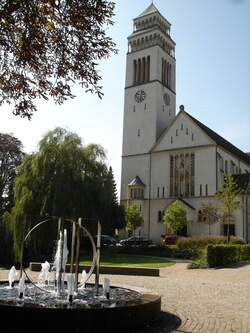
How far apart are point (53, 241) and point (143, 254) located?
12.2 m

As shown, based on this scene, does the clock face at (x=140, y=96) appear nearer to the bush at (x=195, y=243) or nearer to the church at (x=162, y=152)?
the church at (x=162, y=152)

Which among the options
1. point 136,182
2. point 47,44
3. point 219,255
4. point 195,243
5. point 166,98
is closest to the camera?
point 47,44

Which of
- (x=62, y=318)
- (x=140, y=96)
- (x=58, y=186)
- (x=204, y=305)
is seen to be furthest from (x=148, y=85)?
(x=62, y=318)

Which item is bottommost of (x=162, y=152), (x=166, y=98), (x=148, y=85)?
(x=162, y=152)

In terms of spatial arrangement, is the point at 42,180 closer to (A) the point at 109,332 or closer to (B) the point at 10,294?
(B) the point at 10,294

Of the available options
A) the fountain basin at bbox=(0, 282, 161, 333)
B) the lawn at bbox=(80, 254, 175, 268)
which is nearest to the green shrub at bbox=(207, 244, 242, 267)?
the lawn at bbox=(80, 254, 175, 268)

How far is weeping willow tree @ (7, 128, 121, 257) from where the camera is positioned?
3073 centimetres

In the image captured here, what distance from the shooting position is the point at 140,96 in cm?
6456

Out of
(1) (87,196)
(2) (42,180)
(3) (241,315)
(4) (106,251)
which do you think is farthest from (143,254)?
(3) (241,315)

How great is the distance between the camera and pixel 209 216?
49969mm

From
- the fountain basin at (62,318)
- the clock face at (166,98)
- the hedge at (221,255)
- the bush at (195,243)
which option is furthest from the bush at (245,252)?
the clock face at (166,98)

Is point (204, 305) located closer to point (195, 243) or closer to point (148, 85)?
point (195, 243)

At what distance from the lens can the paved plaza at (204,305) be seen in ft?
31.4

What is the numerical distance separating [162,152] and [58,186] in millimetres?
29785
